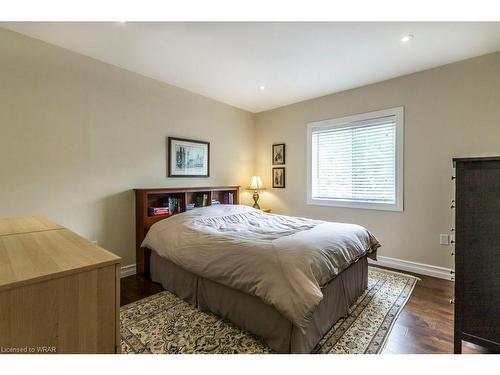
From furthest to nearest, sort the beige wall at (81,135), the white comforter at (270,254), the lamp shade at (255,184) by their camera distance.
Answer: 1. the lamp shade at (255,184)
2. the beige wall at (81,135)
3. the white comforter at (270,254)

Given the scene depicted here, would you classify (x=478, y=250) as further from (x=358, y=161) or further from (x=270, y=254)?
(x=358, y=161)

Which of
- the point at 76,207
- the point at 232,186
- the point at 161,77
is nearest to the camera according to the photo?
the point at 76,207

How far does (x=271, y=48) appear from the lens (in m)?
2.42

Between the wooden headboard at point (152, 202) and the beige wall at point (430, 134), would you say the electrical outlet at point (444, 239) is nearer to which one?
the beige wall at point (430, 134)

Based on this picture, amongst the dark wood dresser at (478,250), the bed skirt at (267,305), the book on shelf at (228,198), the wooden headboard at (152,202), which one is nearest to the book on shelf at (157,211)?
the wooden headboard at (152,202)

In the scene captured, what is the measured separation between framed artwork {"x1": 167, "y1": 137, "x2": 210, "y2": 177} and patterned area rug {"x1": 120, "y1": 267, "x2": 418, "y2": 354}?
172 cm

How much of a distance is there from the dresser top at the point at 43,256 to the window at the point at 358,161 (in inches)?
132

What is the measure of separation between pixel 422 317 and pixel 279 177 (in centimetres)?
282

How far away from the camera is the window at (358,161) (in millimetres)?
3197

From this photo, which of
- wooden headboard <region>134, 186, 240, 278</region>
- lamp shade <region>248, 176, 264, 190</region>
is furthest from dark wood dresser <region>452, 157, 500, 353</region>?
lamp shade <region>248, 176, 264, 190</region>

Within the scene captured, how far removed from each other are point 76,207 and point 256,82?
2638 millimetres

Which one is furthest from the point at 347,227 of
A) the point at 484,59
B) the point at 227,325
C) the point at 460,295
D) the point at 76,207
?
the point at 76,207

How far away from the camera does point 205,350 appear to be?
1.64 meters
